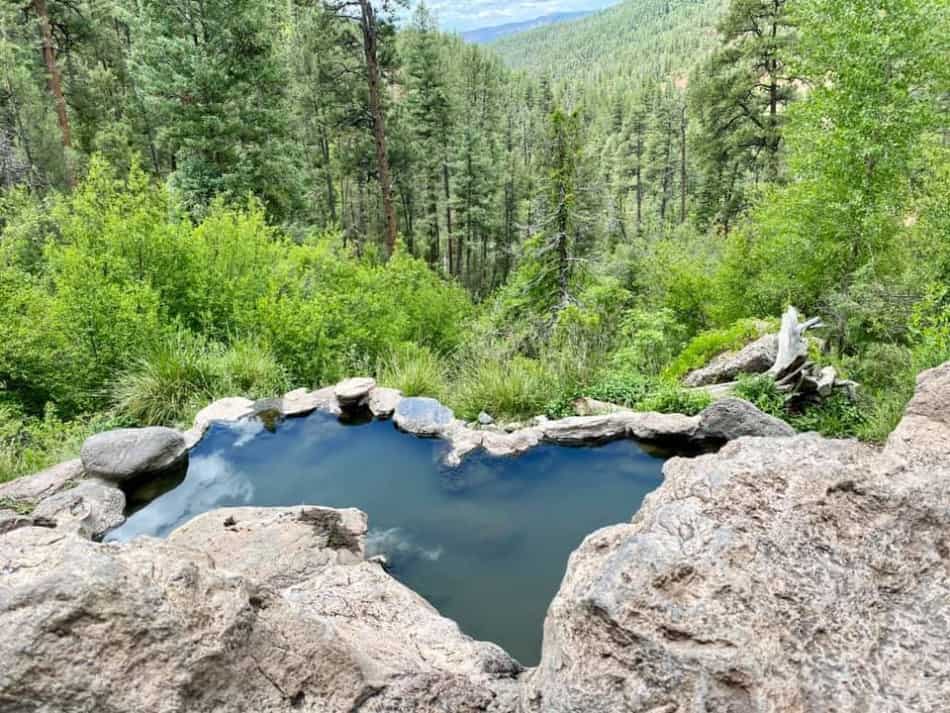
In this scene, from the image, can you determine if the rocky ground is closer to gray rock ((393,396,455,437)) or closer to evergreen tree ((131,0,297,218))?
gray rock ((393,396,455,437))

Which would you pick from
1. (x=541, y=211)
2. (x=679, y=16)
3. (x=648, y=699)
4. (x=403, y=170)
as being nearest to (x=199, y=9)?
(x=541, y=211)

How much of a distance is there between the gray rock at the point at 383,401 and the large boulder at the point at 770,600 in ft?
12.9

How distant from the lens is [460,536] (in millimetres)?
4598

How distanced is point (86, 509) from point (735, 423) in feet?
18.8

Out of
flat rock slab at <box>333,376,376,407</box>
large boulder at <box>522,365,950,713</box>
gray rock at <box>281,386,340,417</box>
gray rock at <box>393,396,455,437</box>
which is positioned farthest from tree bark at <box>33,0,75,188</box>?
large boulder at <box>522,365,950,713</box>

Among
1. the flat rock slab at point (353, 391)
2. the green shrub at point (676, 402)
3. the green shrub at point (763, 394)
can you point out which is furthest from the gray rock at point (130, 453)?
the green shrub at point (763, 394)

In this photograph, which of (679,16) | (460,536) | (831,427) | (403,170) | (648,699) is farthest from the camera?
(679,16)

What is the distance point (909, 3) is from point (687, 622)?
931 cm

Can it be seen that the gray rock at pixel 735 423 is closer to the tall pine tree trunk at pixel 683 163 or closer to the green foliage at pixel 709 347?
the green foliage at pixel 709 347

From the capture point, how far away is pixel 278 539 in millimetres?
3990

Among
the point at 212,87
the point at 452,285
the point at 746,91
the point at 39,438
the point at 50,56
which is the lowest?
the point at 452,285

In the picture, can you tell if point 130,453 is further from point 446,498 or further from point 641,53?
point 641,53

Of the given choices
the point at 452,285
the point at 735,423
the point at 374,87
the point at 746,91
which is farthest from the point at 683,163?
the point at 735,423

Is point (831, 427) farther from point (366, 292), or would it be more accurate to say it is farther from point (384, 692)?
point (366, 292)
